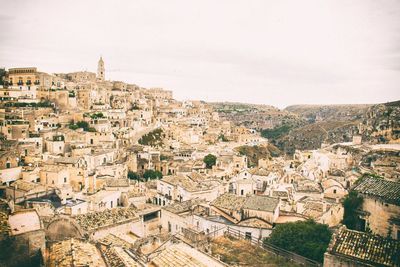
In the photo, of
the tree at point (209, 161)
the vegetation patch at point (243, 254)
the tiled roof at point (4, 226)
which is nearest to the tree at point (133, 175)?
the tree at point (209, 161)

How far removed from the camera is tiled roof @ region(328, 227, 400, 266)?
12039mm

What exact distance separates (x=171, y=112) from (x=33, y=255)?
83.1 meters

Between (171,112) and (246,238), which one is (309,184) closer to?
(246,238)

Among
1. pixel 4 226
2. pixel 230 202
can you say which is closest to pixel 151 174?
pixel 230 202

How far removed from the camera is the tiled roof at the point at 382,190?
1593 cm

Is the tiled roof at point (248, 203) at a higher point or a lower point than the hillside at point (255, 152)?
higher

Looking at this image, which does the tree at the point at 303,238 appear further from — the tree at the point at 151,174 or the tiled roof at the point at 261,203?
the tree at the point at 151,174

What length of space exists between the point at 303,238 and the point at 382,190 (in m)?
4.85

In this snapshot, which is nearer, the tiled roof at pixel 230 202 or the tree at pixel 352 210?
the tree at pixel 352 210

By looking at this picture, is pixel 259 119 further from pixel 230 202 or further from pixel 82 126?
pixel 230 202

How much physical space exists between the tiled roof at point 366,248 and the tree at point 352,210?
4.57 meters

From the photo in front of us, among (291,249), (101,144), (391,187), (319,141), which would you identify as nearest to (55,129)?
(101,144)

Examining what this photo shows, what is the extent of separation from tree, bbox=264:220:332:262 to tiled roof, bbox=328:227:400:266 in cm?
387

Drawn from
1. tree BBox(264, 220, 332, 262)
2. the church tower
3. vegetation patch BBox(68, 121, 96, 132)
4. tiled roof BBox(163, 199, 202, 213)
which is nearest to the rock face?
tiled roof BBox(163, 199, 202, 213)
